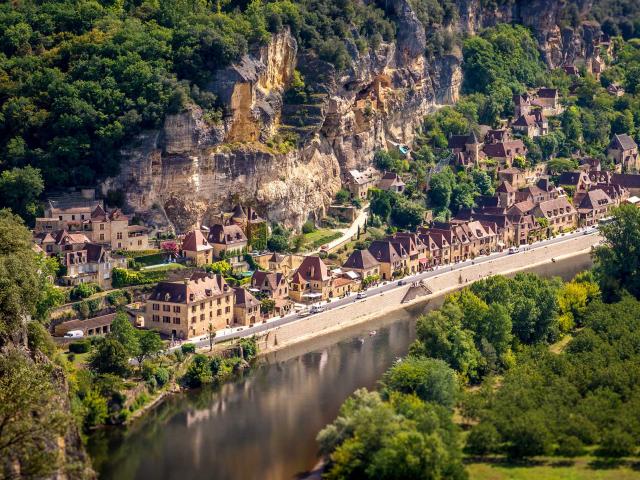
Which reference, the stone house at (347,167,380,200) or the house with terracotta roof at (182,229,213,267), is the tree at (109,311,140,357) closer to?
the house with terracotta roof at (182,229,213,267)

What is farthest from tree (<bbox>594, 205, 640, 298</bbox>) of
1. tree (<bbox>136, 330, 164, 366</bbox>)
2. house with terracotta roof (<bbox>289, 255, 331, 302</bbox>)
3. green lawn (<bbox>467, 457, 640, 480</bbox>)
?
tree (<bbox>136, 330, 164, 366</bbox>)

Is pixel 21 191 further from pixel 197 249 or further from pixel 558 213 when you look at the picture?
pixel 558 213

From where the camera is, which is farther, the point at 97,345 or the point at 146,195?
the point at 146,195

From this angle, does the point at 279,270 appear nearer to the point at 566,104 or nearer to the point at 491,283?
the point at 491,283

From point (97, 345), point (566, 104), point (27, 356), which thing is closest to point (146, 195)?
point (97, 345)

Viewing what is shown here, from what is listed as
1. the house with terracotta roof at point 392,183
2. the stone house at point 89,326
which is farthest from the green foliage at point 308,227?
the stone house at point 89,326
